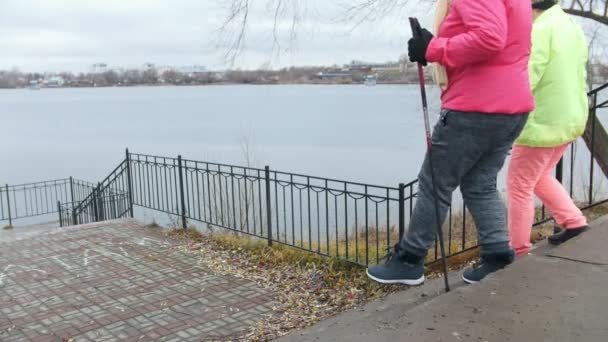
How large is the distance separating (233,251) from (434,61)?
3734mm

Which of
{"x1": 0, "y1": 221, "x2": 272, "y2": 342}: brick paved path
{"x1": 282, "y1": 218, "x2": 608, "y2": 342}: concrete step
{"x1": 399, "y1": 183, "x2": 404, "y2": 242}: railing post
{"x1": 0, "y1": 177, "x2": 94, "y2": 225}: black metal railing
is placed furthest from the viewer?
{"x1": 0, "y1": 177, "x2": 94, "y2": 225}: black metal railing

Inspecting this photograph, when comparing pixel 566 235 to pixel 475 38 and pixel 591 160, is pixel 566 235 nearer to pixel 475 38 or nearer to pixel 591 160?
pixel 591 160

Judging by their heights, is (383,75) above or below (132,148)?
above

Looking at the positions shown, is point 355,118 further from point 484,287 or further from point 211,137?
point 484,287

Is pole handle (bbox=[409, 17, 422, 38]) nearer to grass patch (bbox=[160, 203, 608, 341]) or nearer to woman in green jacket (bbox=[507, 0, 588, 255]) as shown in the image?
woman in green jacket (bbox=[507, 0, 588, 255])

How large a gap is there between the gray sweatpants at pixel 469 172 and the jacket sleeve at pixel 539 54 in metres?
0.55

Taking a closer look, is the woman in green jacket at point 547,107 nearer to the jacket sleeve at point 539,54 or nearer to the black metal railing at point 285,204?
the jacket sleeve at point 539,54

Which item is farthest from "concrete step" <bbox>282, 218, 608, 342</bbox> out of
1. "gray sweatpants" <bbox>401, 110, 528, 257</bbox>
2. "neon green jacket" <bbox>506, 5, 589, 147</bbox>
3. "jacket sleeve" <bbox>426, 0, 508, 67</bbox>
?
Answer: "jacket sleeve" <bbox>426, 0, 508, 67</bbox>

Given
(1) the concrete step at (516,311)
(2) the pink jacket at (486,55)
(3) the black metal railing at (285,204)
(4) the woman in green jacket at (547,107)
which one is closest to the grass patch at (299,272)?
(3) the black metal railing at (285,204)

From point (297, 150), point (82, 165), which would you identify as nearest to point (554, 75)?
point (297, 150)

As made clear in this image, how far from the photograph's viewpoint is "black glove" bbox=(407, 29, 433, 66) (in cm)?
282

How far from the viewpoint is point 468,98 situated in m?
2.89

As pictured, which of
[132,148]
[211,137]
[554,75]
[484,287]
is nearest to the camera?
[484,287]

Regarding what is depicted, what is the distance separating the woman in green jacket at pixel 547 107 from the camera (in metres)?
3.48
